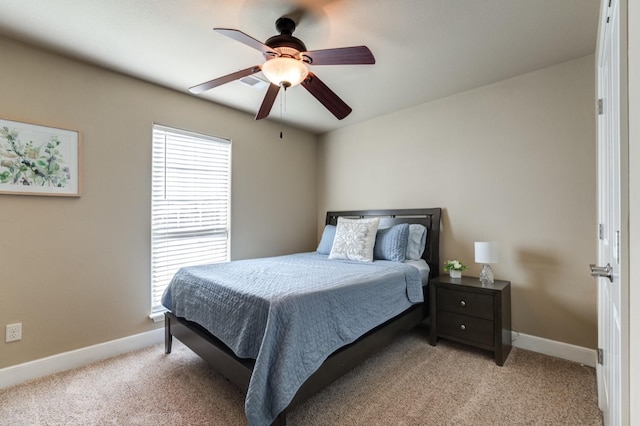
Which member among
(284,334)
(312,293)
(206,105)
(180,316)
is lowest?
(180,316)

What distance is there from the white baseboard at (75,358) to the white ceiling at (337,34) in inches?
95.1

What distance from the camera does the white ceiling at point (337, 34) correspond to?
1.80 meters

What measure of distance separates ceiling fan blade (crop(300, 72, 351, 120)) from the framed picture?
200 centimetres

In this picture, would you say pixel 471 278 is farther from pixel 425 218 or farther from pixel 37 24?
pixel 37 24

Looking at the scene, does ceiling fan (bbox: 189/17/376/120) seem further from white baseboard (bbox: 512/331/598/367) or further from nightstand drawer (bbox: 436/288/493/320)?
white baseboard (bbox: 512/331/598/367)

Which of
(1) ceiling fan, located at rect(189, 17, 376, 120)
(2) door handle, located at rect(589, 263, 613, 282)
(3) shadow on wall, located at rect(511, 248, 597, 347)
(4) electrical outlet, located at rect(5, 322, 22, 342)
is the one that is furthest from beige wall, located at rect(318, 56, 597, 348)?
(4) electrical outlet, located at rect(5, 322, 22, 342)

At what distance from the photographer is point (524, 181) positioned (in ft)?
8.66

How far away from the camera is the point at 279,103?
3.30m

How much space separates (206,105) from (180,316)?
223 centimetres

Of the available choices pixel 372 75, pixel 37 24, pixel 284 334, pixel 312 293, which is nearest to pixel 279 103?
pixel 372 75

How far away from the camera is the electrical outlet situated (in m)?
2.12

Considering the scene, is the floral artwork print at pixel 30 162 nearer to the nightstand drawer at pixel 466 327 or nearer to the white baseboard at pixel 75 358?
the white baseboard at pixel 75 358

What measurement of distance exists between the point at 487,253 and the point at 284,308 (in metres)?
1.96

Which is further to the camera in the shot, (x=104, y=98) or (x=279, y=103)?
(x=279, y=103)
